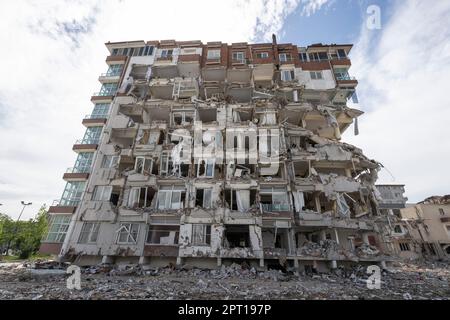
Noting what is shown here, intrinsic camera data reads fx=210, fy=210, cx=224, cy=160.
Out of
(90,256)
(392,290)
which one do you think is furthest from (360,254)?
(90,256)

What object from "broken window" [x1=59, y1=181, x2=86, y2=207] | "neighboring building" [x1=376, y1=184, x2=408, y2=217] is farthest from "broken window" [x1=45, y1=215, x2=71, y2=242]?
"neighboring building" [x1=376, y1=184, x2=408, y2=217]

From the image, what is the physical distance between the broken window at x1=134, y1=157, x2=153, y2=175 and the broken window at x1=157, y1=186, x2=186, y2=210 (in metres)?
2.94

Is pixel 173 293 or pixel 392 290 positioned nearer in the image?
pixel 173 293

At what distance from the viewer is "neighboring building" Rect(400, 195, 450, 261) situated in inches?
1364

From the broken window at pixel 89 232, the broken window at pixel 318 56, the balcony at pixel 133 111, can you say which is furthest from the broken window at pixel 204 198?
the broken window at pixel 318 56

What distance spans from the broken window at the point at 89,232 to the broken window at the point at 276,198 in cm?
1625

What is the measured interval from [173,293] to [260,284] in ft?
18.6

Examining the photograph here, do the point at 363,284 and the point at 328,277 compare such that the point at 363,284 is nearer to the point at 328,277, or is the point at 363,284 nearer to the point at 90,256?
the point at 328,277

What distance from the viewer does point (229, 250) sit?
17.7 meters

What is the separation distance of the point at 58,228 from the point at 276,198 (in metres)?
22.1

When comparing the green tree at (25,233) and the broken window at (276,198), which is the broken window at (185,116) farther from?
the green tree at (25,233)

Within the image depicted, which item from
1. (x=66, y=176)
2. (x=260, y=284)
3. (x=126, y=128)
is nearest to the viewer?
(x=260, y=284)

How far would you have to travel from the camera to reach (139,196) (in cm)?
2133

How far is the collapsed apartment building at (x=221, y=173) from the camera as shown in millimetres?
18797
